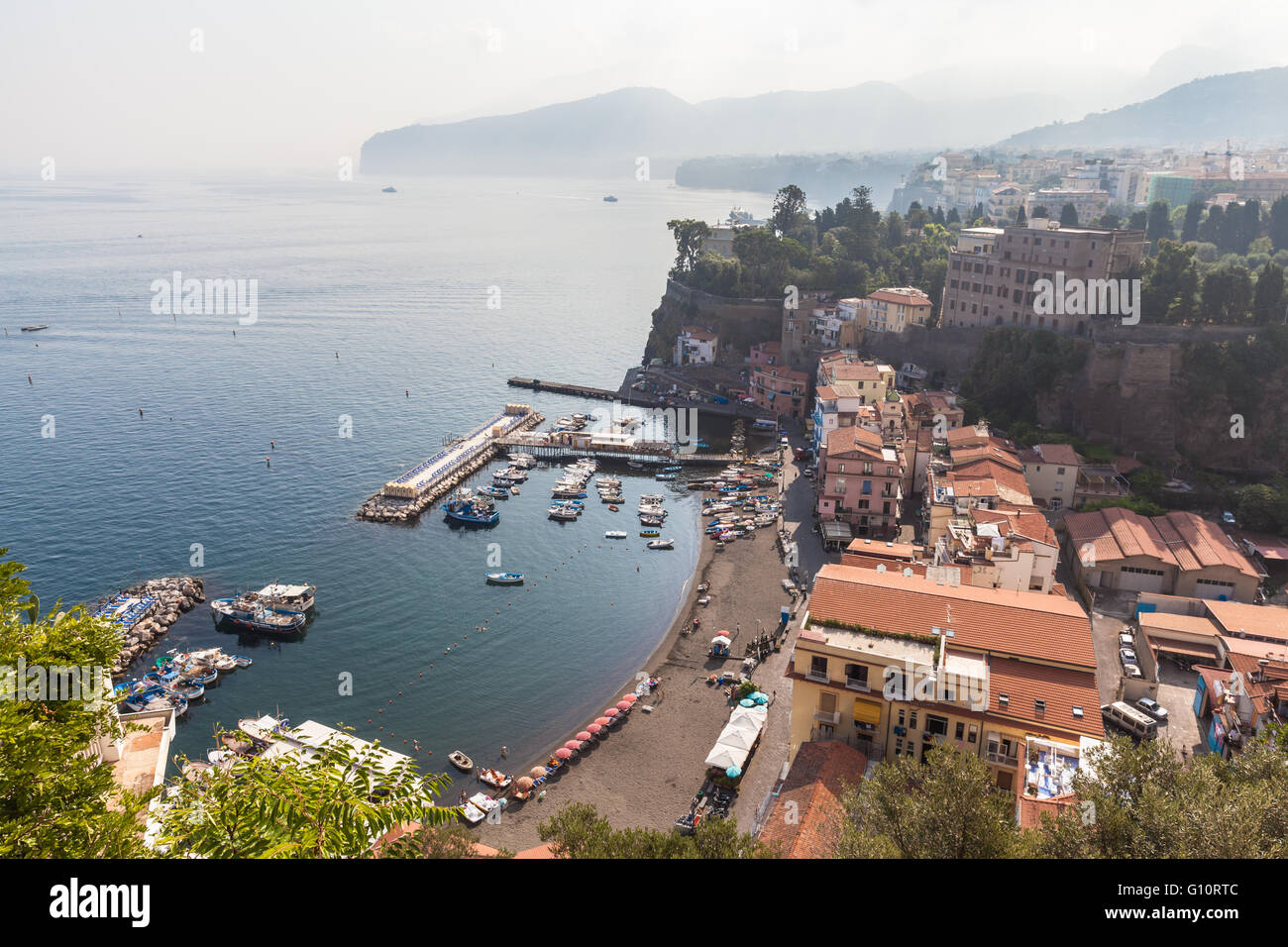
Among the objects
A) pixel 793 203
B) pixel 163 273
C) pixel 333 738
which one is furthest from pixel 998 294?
pixel 163 273

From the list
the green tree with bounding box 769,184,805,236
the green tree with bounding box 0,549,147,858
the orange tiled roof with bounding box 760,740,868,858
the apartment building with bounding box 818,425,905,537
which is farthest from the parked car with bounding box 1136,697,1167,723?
the green tree with bounding box 769,184,805,236

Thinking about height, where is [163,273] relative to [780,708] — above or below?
above

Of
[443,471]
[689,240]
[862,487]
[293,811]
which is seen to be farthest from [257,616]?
[689,240]

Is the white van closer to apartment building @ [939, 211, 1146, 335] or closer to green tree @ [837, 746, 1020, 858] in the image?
green tree @ [837, 746, 1020, 858]

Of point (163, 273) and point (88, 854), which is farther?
point (163, 273)

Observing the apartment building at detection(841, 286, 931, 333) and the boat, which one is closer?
the boat

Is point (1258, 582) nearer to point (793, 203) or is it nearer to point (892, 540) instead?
point (892, 540)
